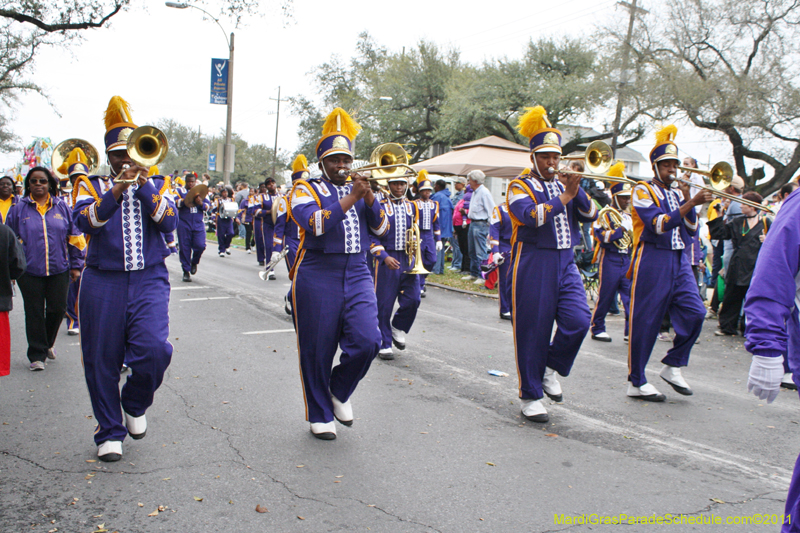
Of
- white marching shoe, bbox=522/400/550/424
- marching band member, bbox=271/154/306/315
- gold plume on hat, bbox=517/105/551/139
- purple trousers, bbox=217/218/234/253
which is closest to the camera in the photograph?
white marching shoe, bbox=522/400/550/424

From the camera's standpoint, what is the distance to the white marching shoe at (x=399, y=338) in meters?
7.71

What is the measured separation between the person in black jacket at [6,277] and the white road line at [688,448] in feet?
13.9

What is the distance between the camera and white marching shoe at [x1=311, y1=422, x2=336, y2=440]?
15.3ft

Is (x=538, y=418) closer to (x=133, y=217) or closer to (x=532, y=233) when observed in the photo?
(x=532, y=233)

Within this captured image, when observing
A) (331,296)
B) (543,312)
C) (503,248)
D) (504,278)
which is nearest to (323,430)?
(331,296)

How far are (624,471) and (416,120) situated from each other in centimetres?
3766

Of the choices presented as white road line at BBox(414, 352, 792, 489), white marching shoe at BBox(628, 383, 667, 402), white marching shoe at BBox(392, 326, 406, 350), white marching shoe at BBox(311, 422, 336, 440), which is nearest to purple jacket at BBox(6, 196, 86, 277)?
white marching shoe at BBox(392, 326, 406, 350)

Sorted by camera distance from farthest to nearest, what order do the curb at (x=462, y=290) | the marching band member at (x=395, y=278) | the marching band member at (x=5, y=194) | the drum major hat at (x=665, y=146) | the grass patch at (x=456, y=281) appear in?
the grass patch at (x=456, y=281) < the curb at (x=462, y=290) < the marching band member at (x=5, y=194) < the marching band member at (x=395, y=278) < the drum major hat at (x=665, y=146)

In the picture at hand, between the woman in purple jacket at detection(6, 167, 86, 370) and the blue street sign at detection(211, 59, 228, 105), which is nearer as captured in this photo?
the woman in purple jacket at detection(6, 167, 86, 370)

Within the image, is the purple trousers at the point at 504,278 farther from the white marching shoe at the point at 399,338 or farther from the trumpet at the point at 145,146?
the trumpet at the point at 145,146

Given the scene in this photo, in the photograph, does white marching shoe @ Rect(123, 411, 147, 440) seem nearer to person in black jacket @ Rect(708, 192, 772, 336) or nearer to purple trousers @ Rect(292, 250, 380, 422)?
purple trousers @ Rect(292, 250, 380, 422)

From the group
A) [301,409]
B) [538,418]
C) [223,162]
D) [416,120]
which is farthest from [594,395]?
[416,120]

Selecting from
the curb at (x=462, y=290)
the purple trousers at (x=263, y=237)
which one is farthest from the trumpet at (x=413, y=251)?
the purple trousers at (x=263, y=237)

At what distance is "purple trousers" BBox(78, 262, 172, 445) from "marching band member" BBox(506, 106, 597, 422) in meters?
2.66
